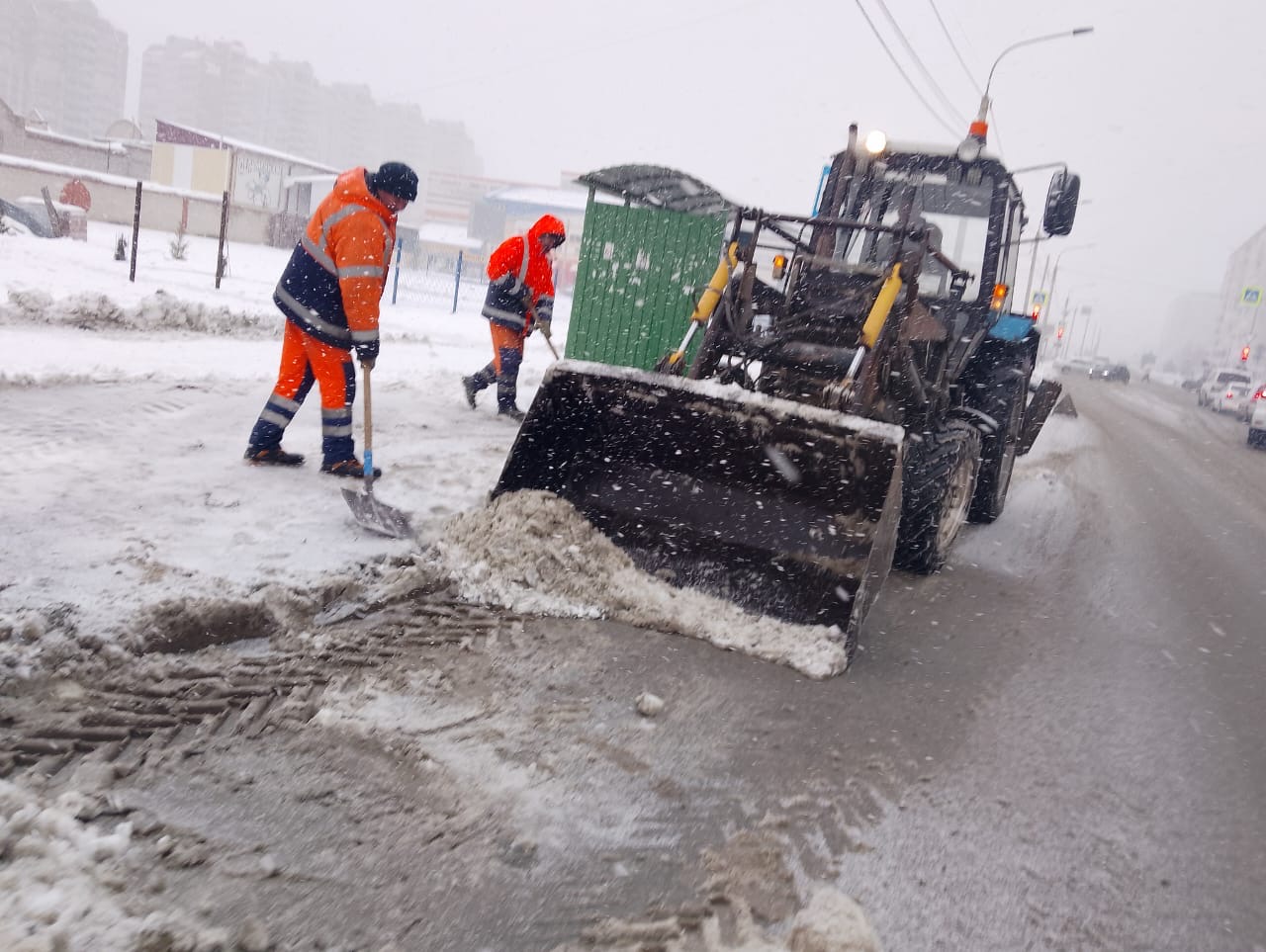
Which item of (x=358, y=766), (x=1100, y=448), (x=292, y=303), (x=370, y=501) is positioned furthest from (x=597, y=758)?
(x=1100, y=448)

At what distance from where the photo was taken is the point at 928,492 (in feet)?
15.9

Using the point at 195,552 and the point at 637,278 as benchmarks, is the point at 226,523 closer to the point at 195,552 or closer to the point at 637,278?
the point at 195,552

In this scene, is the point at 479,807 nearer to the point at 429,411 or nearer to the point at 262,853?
the point at 262,853

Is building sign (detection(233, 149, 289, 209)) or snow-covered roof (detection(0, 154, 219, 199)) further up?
building sign (detection(233, 149, 289, 209))

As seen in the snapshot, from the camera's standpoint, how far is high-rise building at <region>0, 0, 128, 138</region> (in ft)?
320

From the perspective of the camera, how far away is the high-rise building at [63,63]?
97.6 m

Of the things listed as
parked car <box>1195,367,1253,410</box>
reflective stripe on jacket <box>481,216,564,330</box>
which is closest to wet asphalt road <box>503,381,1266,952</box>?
reflective stripe on jacket <box>481,216,564,330</box>

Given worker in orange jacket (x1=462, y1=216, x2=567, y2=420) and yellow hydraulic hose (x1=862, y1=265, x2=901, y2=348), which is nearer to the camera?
yellow hydraulic hose (x1=862, y1=265, x2=901, y2=348)

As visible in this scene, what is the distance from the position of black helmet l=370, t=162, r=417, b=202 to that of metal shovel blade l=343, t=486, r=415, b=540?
5.21 ft

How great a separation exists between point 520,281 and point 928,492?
3.99 meters

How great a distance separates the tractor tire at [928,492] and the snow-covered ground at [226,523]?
148cm

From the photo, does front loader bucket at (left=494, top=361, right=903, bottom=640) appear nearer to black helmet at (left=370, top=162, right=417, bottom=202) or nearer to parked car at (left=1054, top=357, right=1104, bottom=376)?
black helmet at (left=370, top=162, right=417, bottom=202)

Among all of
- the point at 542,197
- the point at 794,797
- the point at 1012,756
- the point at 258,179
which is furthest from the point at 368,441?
the point at 542,197

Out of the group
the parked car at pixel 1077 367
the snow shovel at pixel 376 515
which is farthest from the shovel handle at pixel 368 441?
the parked car at pixel 1077 367
